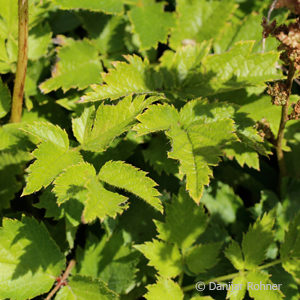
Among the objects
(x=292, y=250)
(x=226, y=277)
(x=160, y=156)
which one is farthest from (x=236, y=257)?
(x=160, y=156)

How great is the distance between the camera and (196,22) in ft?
6.75

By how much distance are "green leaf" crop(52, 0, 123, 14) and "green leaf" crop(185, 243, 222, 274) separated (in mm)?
1201

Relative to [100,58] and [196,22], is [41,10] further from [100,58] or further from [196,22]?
[196,22]

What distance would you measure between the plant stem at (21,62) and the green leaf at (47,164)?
14.8 inches

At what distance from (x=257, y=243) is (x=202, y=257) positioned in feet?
0.84

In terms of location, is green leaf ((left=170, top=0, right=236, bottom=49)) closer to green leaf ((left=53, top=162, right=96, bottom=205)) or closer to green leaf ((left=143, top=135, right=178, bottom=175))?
green leaf ((left=143, top=135, right=178, bottom=175))

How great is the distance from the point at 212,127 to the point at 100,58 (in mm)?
821

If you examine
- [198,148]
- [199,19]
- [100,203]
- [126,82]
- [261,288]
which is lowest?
[261,288]

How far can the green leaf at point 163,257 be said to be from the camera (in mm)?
1701

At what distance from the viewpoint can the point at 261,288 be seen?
1616 mm

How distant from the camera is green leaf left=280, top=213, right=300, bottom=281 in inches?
66.1

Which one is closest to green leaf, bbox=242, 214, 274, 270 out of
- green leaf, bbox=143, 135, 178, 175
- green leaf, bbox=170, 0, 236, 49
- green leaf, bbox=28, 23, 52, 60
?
green leaf, bbox=143, 135, 178, 175

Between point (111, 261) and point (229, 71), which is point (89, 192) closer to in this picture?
point (111, 261)

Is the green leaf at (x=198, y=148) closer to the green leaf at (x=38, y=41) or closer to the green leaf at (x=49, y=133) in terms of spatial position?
the green leaf at (x=49, y=133)
